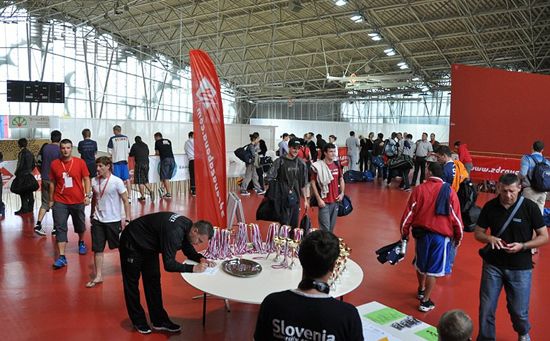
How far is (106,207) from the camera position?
4.66 metres

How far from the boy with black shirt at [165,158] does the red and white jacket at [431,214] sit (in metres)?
6.81

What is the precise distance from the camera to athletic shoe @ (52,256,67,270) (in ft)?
17.3

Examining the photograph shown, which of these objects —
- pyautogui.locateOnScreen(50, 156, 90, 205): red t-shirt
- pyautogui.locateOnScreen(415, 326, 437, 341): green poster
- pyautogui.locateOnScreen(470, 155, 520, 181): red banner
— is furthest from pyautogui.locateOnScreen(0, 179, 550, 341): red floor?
pyautogui.locateOnScreen(470, 155, 520, 181): red banner

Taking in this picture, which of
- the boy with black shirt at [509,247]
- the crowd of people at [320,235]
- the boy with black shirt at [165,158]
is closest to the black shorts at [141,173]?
the boy with black shirt at [165,158]

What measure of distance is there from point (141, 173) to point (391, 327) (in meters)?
7.77

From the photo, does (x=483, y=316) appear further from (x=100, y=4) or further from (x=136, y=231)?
(x=100, y=4)

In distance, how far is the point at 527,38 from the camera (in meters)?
18.3

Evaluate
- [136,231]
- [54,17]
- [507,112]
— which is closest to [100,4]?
[54,17]

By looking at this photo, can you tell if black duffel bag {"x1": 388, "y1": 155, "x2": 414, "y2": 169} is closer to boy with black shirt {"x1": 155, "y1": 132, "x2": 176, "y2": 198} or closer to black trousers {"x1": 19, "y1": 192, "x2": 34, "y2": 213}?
boy with black shirt {"x1": 155, "y1": 132, "x2": 176, "y2": 198}

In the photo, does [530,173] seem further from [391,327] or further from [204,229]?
[204,229]

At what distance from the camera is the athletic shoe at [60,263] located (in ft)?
17.3

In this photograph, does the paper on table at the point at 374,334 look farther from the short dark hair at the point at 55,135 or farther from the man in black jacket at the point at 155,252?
the short dark hair at the point at 55,135

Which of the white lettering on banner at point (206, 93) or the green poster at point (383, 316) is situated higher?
the white lettering on banner at point (206, 93)

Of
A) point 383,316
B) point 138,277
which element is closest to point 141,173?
point 138,277
